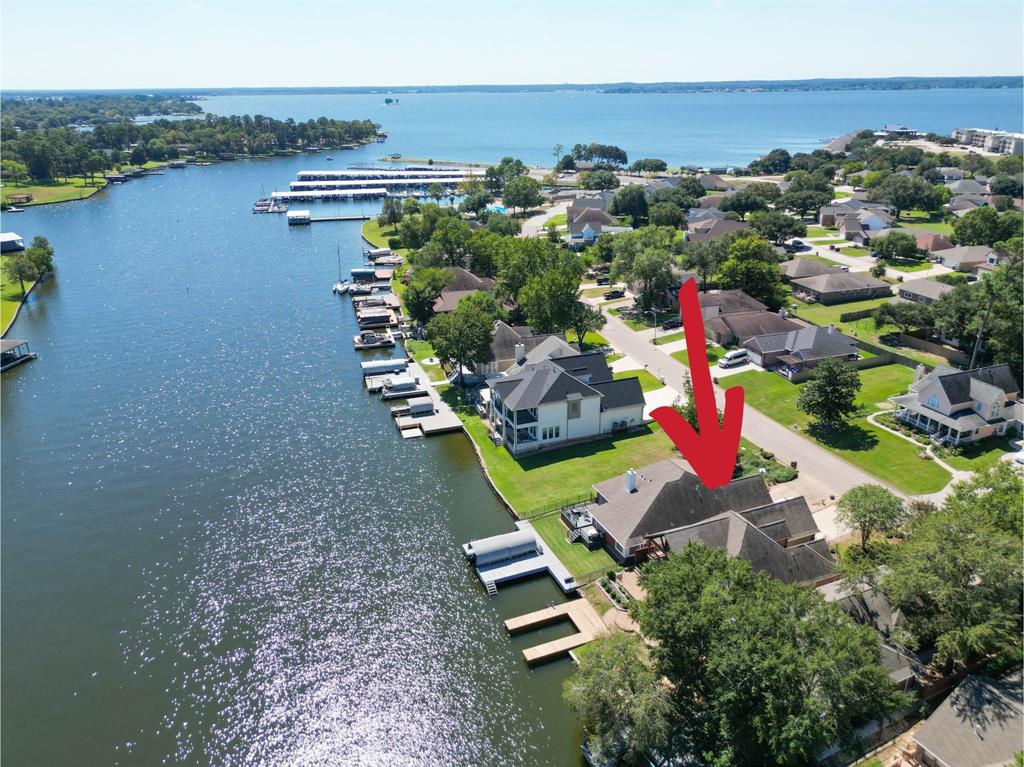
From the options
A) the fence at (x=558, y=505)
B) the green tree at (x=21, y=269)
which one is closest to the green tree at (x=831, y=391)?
the fence at (x=558, y=505)

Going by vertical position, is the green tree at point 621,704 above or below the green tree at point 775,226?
below

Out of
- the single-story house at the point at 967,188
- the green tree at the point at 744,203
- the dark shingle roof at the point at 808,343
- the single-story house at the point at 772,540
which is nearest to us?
the single-story house at the point at 772,540

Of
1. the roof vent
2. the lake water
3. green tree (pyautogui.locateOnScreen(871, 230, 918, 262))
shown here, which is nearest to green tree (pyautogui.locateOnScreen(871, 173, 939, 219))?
green tree (pyautogui.locateOnScreen(871, 230, 918, 262))

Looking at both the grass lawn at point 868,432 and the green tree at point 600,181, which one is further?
the green tree at point 600,181

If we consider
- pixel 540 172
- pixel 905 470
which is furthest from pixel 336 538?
pixel 540 172

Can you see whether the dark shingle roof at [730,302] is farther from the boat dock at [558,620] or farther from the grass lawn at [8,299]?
the grass lawn at [8,299]
